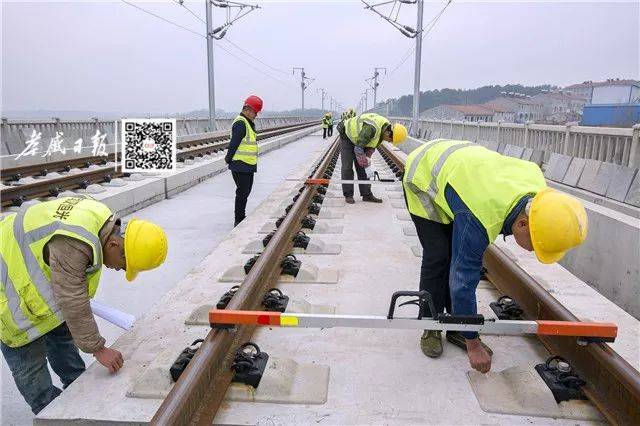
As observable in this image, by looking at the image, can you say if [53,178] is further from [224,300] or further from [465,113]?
[465,113]

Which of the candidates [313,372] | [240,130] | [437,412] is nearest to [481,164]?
[437,412]

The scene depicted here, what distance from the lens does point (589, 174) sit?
750 centimetres

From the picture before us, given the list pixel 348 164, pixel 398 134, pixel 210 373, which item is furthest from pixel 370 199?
pixel 210 373

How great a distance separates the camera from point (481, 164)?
2.33 m

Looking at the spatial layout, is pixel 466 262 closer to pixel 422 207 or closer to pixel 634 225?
pixel 422 207

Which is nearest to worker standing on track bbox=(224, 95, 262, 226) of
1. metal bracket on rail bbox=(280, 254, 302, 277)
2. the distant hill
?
metal bracket on rail bbox=(280, 254, 302, 277)

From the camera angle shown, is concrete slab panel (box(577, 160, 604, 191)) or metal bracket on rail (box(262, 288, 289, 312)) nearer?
metal bracket on rail (box(262, 288, 289, 312))

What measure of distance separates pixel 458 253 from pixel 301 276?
73.9 inches

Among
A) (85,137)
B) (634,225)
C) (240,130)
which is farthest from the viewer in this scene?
(85,137)

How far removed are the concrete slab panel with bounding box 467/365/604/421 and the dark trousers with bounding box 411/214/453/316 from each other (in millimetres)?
604

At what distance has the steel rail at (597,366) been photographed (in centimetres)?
219

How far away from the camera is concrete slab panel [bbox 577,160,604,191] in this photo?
24.0 feet

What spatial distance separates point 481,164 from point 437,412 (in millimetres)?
1240

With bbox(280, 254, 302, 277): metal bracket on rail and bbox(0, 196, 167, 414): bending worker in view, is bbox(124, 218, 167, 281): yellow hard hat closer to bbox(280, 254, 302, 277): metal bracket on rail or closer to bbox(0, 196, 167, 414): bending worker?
bbox(0, 196, 167, 414): bending worker
